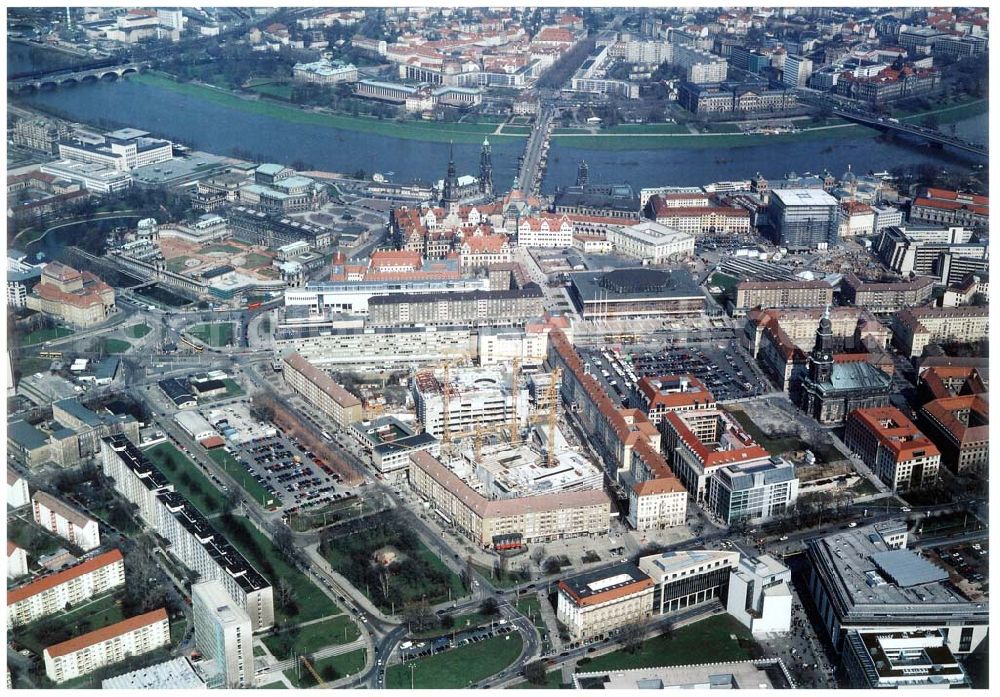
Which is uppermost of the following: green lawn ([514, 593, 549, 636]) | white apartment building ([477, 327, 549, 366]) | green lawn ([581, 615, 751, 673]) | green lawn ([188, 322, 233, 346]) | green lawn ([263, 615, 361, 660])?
white apartment building ([477, 327, 549, 366])

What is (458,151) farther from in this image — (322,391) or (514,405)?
(514,405)

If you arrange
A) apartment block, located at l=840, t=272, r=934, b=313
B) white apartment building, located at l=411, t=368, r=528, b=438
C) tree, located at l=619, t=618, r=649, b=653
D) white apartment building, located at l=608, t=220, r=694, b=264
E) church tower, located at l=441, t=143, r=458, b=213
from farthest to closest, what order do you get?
1. church tower, located at l=441, t=143, r=458, b=213
2. white apartment building, located at l=608, t=220, r=694, b=264
3. apartment block, located at l=840, t=272, r=934, b=313
4. white apartment building, located at l=411, t=368, r=528, b=438
5. tree, located at l=619, t=618, r=649, b=653

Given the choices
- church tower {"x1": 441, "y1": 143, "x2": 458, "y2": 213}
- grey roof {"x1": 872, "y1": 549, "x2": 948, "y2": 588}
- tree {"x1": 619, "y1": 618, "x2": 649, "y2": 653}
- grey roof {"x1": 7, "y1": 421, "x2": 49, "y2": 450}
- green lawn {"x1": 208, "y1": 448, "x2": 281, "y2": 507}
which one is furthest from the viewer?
church tower {"x1": 441, "y1": 143, "x2": 458, "y2": 213}

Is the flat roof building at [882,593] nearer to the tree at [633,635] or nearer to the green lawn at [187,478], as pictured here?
the tree at [633,635]

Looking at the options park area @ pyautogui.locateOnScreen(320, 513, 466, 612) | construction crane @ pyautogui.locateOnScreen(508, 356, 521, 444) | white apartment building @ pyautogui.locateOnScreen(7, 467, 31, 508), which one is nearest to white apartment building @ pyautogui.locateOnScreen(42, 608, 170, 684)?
park area @ pyautogui.locateOnScreen(320, 513, 466, 612)

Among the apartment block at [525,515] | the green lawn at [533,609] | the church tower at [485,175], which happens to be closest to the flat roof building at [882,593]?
the apartment block at [525,515]

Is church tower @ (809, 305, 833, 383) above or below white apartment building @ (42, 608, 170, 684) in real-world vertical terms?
above

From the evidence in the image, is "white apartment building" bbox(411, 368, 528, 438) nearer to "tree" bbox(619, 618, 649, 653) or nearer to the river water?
"tree" bbox(619, 618, 649, 653)
